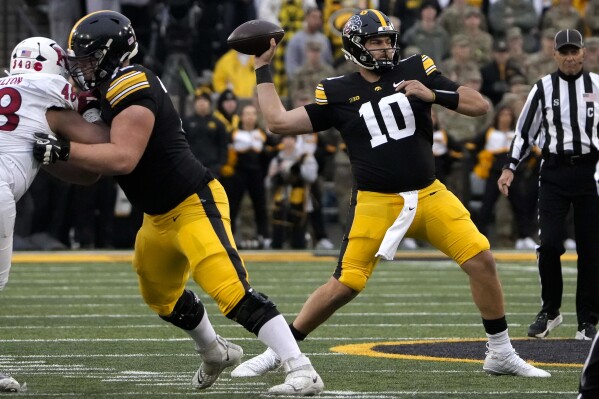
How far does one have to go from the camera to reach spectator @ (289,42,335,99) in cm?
1628

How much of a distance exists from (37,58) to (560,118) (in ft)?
12.1

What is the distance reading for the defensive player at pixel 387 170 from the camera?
21.7 ft

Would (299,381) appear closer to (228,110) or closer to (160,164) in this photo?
(160,164)

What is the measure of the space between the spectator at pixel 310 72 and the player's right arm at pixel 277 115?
30.9 ft

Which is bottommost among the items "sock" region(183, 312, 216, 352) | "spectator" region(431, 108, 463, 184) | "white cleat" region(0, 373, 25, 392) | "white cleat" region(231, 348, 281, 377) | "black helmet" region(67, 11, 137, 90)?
"spectator" region(431, 108, 463, 184)

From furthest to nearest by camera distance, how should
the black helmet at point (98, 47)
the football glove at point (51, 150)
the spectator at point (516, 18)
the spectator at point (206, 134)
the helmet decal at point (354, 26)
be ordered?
the spectator at point (516, 18)
the spectator at point (206, 134)
the helmet decal at point (354, 26)
the black helmet at point (98, 47)
the football glove at point (51, 150)

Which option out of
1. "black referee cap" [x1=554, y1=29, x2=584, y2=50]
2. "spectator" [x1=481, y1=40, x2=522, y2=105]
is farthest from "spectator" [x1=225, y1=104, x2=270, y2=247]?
"black referee cap" [x1=554, y1=29, x2=584, y2=50]

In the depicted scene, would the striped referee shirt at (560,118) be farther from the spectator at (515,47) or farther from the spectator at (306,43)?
the spectator at (515,47)

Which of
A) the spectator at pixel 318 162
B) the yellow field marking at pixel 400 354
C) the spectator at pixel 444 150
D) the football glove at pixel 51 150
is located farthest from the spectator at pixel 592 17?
the football glove at pixel 51 150

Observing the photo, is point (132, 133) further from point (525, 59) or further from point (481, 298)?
point (525, 59)

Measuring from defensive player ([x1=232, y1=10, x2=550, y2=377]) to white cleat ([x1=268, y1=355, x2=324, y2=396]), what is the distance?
83cm

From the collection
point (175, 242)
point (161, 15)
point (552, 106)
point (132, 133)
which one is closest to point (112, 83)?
point (132, 133)

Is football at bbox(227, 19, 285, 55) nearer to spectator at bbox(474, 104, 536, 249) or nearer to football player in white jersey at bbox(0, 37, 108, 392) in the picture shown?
football player in white jersey at bbox(0, 37, 108, 392)

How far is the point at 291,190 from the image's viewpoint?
52.6ft
